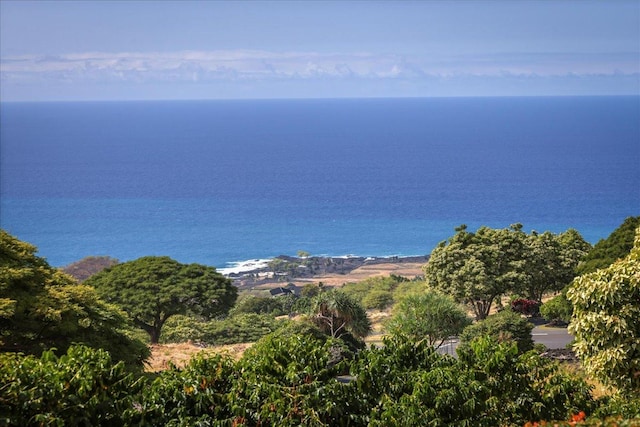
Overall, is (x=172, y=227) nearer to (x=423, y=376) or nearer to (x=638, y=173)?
(x=638, y=173)

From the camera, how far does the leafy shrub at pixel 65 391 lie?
12977 millimetres

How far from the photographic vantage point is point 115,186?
6093 inches

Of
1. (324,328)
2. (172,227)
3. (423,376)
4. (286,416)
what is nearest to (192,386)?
(286,416)

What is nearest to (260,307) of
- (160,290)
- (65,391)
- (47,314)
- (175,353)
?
(160,290)

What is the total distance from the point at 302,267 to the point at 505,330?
6199 cm

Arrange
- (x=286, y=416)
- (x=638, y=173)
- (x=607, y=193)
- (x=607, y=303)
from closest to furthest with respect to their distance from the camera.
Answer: (x=286, y=416) < (x=607, y=303) < (x=607, y=193) < (x=638, y=173)

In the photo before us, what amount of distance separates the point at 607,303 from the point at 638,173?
156 meters

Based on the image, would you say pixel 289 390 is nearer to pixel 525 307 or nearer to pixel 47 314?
pixel 47 314

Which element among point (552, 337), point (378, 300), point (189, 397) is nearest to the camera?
point (189, 397)

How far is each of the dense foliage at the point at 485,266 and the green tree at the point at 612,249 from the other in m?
5.14

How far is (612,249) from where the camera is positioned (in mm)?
35625

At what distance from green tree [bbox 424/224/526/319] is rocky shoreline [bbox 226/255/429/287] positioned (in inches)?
1744

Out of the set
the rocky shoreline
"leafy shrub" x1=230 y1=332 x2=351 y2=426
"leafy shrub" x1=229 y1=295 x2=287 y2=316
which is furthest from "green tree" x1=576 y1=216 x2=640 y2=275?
the rocky shoreline

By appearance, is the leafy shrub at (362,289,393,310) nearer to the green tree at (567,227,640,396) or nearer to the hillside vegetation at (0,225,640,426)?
the hillside vegetation at (0,225,640,426)
